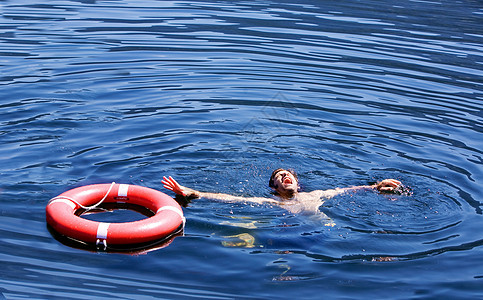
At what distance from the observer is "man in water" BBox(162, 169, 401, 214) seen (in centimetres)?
701

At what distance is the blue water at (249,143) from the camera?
568 cm

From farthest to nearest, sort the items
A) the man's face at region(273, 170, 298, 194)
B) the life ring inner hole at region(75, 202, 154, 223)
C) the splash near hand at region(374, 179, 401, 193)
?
the splash near hand at region(374, 179, 401, 193) → the man's face at region(273, 170, 298, 194) → the life ring inner hole at region(75, 202, 154, 223)

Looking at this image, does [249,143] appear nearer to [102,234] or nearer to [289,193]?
[289,193]

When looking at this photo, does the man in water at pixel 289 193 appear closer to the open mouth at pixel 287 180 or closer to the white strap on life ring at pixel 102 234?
the open mouth at pixel 287 180

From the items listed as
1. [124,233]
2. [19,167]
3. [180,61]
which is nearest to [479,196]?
[124,233]

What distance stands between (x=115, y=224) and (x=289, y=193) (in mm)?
2119

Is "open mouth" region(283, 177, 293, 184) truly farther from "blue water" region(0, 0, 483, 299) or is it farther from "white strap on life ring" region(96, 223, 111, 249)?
"white strap on life ring" region(96, 223, 111, 249)

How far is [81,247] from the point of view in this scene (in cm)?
609

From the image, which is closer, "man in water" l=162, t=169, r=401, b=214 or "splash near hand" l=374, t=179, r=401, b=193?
"man in water" l=162, t=169, r=401, b=214

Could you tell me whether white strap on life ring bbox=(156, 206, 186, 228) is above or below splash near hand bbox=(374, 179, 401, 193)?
below

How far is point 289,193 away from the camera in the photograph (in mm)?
7160

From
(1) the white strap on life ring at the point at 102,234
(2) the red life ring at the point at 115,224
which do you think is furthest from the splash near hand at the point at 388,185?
(1) the white strap on life ring at the point at 102,234

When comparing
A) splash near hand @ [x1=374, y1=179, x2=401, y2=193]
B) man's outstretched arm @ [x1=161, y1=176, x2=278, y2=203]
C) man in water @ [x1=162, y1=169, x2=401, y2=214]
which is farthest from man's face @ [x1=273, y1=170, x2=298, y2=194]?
splash near hand @ [x1=374, y1=179, x2=401, y2=193]

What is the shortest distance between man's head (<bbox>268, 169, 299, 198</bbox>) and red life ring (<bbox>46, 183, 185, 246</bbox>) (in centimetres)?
128
